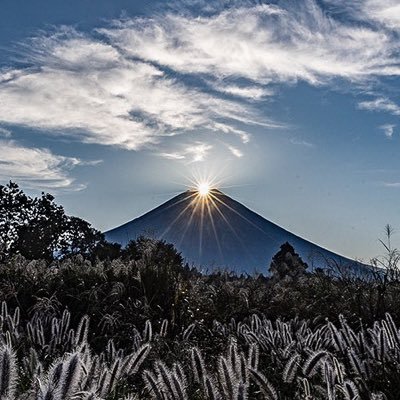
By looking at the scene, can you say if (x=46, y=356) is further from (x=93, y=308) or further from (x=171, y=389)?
(x=93, y=308)

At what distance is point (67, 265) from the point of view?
931 centimetres

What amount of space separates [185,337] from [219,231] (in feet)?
378

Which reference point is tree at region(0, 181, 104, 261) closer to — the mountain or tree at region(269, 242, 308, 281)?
tree at region(269, 242, 308, 281)

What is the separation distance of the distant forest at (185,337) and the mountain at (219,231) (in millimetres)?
65812

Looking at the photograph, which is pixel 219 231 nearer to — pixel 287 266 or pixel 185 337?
pixel 287 266

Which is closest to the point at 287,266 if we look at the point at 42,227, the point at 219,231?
the point at 42,227

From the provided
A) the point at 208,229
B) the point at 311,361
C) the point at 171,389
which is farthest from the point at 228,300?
the point at 208,229

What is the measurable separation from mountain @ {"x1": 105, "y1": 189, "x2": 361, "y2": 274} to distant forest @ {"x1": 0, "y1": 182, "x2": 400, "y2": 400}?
2591 inches

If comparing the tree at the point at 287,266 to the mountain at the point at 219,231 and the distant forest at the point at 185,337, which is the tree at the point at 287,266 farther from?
the mountain at the point at 219,231

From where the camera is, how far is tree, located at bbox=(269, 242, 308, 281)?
16.0m

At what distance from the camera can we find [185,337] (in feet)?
13.0

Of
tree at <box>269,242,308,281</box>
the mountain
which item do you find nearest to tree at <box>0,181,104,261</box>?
tree at <box>269,242,308,281</box>

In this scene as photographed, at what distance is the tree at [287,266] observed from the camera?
1597 cm

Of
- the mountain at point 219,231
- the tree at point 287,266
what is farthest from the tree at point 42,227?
the mountain at point 219,231
